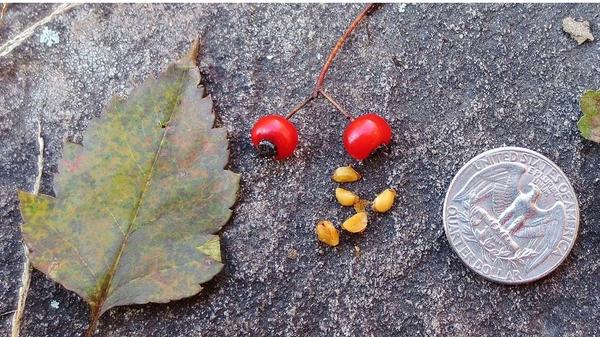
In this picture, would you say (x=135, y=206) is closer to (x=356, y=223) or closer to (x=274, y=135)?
(x=274, y=135)

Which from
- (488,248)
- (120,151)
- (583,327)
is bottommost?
(583,327)

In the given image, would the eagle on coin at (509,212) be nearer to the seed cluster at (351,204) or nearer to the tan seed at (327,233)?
the seed cluster at (351,204)

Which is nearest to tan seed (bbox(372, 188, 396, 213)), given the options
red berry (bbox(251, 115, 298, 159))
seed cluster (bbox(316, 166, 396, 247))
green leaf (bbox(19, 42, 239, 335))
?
seed cluster (bbox(316, 166, 396, 247))

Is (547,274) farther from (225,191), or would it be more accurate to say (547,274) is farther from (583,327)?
(225,191)

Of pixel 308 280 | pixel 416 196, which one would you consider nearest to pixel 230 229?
pixel 308 280

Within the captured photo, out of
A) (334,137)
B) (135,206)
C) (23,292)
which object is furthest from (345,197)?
(23,292)

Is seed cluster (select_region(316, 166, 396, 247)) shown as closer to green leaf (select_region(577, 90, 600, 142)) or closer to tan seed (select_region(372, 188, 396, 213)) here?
tan seed (select_region(372, 188, 396, 213))

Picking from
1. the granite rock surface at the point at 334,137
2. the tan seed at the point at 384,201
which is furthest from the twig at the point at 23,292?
the tan seed at the point at 384,201
